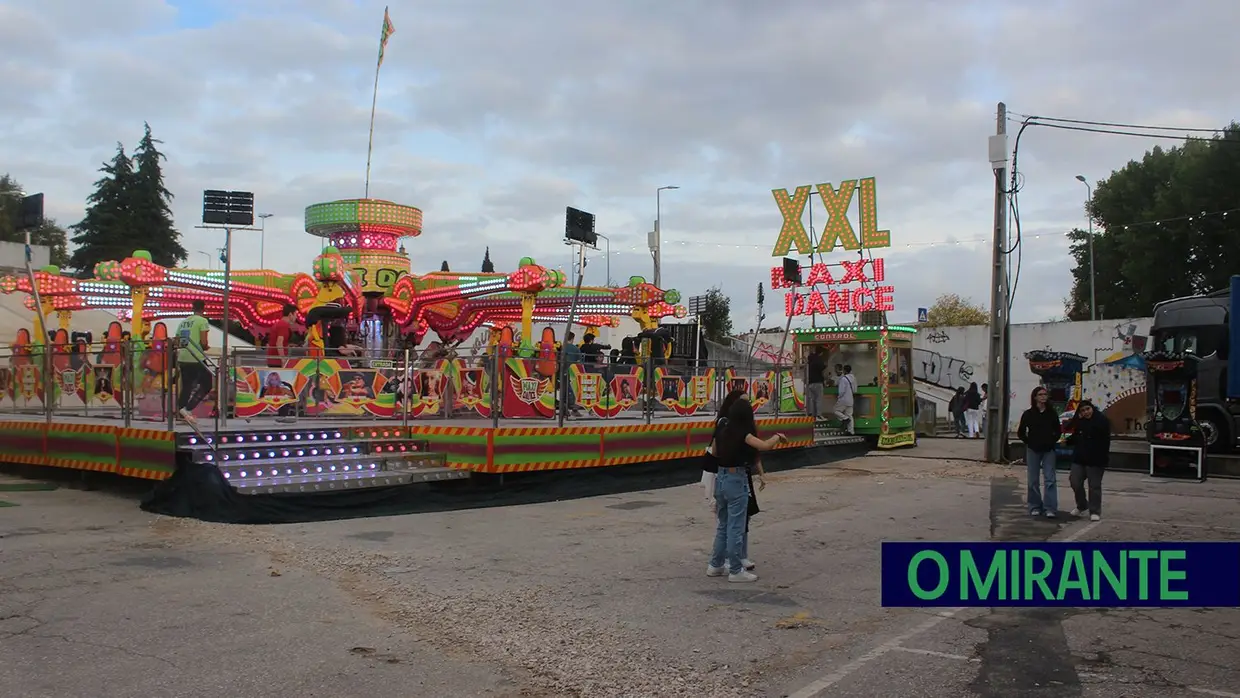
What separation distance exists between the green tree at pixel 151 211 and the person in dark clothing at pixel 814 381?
55.0 meters

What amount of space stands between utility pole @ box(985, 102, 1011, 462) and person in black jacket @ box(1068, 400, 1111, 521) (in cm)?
746

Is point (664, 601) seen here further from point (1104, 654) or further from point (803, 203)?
point (803, 203)

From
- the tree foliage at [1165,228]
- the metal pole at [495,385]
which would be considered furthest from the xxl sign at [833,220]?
the tree foliage at [1165,228]

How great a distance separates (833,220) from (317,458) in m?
17.8

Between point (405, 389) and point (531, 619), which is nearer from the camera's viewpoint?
point (531, 619)

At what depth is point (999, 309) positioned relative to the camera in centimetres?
1877

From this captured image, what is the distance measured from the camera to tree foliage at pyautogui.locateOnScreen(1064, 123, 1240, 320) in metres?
37.0

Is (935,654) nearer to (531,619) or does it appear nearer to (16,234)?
(531,619)

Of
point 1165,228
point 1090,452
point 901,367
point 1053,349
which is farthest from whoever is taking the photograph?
point 1165,228

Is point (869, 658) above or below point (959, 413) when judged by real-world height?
below

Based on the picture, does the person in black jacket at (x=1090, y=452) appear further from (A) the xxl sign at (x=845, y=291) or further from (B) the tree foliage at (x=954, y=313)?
(B) the tree foliage at (x=954, y=313)

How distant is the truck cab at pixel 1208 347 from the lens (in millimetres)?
18422

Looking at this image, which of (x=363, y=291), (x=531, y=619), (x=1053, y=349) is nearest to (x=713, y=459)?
(x=531, y=619)

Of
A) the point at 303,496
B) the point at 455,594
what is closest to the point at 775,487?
the point at 303,496
